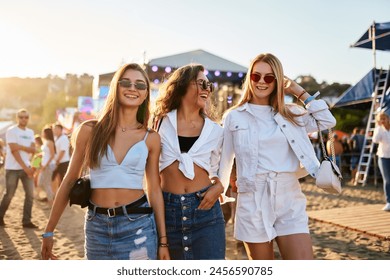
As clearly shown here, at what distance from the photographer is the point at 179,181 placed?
2.10m

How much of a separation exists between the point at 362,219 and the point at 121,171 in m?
4.38

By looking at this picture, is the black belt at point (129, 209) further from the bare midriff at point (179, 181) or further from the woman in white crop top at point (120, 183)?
the bare midriff at point (179, 181)

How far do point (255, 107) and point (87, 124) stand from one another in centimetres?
92

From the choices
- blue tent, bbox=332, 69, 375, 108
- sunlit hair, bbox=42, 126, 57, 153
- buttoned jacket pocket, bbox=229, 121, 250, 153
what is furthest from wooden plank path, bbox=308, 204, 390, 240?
blue tent, bbox=332, 69, 375, 108

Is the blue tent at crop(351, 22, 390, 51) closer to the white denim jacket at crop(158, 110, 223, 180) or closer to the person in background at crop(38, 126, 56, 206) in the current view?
the person in background at crop(38, 126, 56, 206)

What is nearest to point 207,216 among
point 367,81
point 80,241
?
point 80,241

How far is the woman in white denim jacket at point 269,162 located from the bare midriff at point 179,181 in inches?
8.1

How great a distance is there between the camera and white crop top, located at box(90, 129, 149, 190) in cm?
186

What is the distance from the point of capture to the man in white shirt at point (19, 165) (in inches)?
217

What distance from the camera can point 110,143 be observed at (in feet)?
6.29

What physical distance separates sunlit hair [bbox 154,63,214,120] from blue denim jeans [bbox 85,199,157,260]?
0.63m

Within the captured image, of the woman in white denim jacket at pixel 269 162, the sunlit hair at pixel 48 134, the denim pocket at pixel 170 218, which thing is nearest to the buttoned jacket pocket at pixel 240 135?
the woman in white denim jacket at pixel 269 162

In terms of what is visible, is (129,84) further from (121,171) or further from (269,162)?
(269,162)
